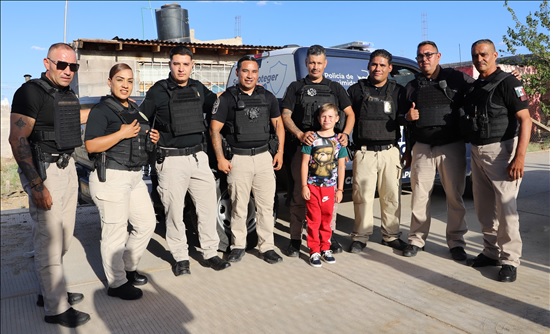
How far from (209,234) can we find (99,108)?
58.5 inches

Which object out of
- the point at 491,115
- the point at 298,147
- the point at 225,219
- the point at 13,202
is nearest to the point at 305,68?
the point at 298,147

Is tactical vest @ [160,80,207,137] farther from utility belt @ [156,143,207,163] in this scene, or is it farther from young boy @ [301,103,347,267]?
young boy @ [301,103,347,267]

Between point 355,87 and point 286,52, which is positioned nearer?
point 355,87

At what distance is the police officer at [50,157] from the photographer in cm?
301

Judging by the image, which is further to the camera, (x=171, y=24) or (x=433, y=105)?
(x=171, y=24)

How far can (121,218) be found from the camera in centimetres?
355

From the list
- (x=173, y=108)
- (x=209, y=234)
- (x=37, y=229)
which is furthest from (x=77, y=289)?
(x=173, y=108)

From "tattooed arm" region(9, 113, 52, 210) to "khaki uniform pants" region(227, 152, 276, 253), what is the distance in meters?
1.65

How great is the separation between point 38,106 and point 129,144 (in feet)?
2.25

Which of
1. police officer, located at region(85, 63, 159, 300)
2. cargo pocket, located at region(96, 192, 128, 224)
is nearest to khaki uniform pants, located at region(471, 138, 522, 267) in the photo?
police officer, located at region(85, 63, 159, 300)

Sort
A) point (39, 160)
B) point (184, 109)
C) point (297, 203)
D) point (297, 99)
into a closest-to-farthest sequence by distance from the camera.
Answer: point (39, 160) → point (184, 109) → point (297, 99) → point (297, 203)

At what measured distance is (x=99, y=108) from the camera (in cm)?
344

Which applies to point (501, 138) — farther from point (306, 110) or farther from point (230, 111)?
point (230, 111)

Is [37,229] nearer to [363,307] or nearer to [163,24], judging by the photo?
[363,307]
